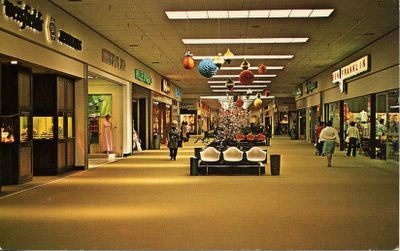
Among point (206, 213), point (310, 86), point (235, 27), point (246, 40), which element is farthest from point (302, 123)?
point (206, 213)

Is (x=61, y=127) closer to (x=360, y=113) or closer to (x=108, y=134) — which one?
(x=108, y=134)

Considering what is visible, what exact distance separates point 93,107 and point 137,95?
293cm

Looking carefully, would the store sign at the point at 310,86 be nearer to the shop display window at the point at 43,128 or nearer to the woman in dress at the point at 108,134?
the woman in dress at the point at 108,134

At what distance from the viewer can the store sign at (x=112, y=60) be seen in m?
16.7

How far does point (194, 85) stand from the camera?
3662 centimetres

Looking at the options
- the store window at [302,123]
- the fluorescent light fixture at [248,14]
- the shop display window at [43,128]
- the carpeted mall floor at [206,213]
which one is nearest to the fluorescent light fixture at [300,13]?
the fluorescent light fixture at [248,14]

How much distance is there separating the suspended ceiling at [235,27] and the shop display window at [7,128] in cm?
282

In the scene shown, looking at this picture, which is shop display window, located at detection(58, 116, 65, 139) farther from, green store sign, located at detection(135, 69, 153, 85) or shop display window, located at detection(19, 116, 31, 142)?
green store sign, located at detection(135, 69, 153, 85)

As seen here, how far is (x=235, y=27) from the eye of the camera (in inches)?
590

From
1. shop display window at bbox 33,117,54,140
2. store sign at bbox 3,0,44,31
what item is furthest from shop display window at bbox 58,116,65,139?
store sign at bbox 3,0,44,31

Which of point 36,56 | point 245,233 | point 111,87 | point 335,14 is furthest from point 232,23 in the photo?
point 245,233

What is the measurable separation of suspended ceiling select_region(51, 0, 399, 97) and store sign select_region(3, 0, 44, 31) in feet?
3.12

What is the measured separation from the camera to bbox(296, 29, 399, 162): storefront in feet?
53.7

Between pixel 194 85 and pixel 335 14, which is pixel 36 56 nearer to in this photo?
pixel 335 14
